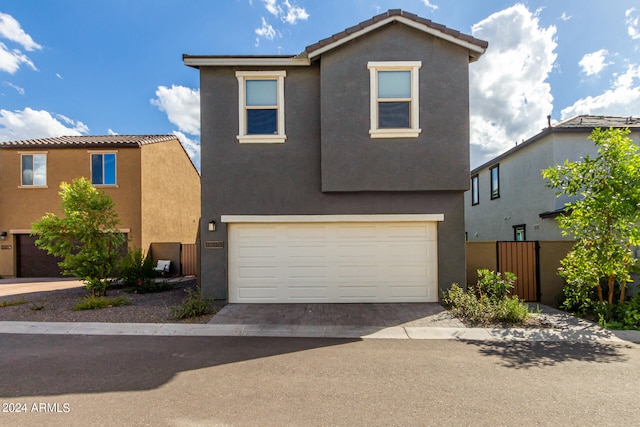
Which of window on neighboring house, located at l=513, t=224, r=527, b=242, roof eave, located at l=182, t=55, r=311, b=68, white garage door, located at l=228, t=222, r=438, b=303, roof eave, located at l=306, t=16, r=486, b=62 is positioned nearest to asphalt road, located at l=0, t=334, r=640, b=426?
white garage door, located at l=228, t=222, r=438, b=303

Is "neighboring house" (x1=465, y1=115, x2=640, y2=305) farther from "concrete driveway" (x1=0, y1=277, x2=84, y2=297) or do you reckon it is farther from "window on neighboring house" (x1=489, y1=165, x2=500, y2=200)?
"concrete driveway" (x1=0, y1=277, x2=84, y2=297)

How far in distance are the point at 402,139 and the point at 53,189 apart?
16058mm

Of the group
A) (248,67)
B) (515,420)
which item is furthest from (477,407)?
(248,67)

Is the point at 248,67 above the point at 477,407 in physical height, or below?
above

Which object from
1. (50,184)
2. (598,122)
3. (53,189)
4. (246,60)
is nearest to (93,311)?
(246,60)

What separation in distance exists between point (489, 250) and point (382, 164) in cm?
410

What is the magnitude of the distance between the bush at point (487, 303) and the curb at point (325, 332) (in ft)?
1.48

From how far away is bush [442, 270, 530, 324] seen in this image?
6.79m

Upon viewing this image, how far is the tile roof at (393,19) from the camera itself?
316 inches

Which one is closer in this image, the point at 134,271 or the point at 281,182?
the point at 281,182

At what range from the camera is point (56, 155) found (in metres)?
14.5

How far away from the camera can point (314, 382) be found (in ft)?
13.8

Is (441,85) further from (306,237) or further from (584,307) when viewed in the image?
(584,307)

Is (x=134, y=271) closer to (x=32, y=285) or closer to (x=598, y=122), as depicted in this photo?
(x=32, y=285)
